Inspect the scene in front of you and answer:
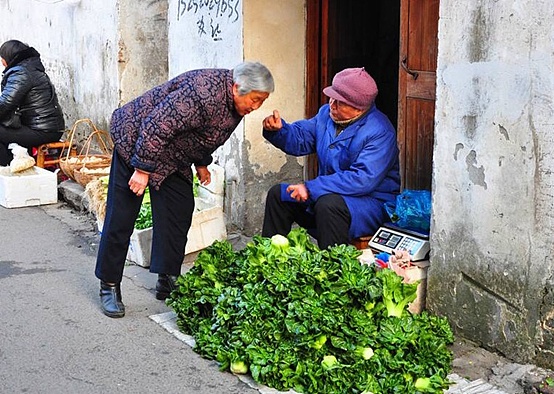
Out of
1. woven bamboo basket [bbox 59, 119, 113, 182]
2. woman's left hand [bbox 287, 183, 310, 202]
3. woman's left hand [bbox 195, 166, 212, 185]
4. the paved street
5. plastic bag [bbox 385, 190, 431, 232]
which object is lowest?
the paved street

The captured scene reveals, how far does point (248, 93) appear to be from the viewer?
188 inches

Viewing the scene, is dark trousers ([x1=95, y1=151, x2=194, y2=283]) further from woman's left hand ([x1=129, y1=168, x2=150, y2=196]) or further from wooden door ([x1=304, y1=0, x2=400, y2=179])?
wooden door ([x1=304, y1=0, x2=400, y2=179])

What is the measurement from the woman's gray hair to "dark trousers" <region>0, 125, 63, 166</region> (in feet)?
15.4

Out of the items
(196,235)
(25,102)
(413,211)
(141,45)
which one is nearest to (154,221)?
(196,235)

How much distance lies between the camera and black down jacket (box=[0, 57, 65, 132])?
28.4 ft

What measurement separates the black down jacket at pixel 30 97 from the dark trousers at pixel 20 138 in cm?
6

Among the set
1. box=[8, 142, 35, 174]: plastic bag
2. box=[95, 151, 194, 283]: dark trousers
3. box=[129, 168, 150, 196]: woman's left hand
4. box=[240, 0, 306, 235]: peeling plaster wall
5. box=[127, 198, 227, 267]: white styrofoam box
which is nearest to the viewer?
box=[129, 168, 150, 196]: woman's left hand

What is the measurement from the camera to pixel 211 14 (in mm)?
7234

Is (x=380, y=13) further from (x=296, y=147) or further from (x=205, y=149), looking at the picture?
(x=205, y=149)

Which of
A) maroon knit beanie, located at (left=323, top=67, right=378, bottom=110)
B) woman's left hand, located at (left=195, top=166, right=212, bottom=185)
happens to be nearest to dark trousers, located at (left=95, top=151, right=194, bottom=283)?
woman's left hand, located at (left=195, top=166, right=212, bottom=185)

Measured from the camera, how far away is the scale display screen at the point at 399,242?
5.01 m

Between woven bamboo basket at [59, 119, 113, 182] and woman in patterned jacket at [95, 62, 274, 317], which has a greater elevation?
woman in patterned jacket at [95, 62, 274, 317]

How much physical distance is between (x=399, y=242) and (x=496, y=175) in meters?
0.92

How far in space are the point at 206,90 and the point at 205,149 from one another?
46cm
